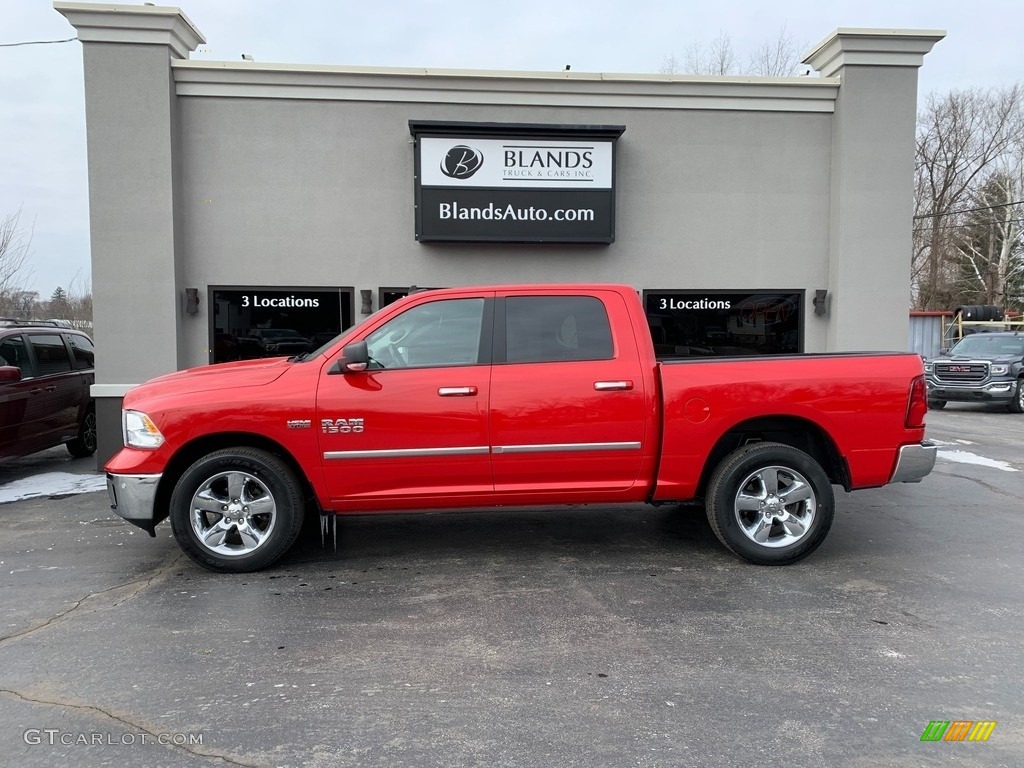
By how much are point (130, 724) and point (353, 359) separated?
251 cm

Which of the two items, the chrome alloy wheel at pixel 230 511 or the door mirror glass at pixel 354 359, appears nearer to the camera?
the door mirror glass at pixel 354 359

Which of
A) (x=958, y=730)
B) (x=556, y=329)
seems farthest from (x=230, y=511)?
(x=958, y=730)

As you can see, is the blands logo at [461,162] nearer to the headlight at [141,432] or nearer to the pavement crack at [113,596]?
the headlight at [141,432]

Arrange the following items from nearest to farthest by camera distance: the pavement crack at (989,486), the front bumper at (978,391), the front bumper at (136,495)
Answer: the front bumper at (136,495)
the pavement crack at (989,486)
the front bumper at (978,391)

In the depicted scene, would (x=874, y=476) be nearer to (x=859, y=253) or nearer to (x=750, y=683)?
(x=750, y=683)

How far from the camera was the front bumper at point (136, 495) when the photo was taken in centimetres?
514

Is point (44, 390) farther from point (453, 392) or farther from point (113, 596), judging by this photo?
point (453, 392)

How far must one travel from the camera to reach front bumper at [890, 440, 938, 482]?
17.9ft

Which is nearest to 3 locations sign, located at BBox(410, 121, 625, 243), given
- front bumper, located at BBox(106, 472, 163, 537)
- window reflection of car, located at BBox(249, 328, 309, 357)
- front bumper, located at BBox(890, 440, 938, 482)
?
window reflection of car, located at BBox(249, 328, 309, 357)

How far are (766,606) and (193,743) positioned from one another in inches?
131

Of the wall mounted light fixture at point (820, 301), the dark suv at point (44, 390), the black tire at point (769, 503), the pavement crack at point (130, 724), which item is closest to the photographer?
the pavement crack at point (130, 724)

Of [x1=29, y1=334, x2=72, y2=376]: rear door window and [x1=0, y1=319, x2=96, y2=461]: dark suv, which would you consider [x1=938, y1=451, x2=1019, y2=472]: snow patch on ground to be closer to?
[x1=0, y1=319, x2=96, y2=461]: dark suv

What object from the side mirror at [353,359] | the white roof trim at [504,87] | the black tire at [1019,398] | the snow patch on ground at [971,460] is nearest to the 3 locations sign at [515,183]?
the white roof trim at [504,87]

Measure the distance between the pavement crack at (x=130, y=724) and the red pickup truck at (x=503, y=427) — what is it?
5.45 ft
